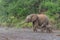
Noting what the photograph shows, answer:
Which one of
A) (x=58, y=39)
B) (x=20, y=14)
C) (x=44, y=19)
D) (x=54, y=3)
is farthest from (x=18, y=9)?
(x=58, y=39)

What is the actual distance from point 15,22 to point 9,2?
87.9 inches

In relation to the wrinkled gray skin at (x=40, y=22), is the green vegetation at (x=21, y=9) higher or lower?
higher

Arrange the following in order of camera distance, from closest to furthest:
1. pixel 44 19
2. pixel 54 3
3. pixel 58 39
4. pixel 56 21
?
pixel 58 39 < pixel 44 19 < pixel 56 21 < pixel 54 3

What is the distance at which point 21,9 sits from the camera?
2264cm

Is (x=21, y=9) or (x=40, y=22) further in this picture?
(x=21, y=9)

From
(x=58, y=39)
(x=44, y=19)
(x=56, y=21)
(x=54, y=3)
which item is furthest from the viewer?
(x=54, y=3)

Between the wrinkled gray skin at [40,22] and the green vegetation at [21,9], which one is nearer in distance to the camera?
the wrinkled gray skin at [40,22]

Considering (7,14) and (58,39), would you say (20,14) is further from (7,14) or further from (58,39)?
(58,39)

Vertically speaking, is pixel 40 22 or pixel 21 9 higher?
pixel 21 9

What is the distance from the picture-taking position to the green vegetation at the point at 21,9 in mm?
21906

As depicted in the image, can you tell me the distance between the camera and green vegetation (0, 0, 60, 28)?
862 inches

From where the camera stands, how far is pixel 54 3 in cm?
2239

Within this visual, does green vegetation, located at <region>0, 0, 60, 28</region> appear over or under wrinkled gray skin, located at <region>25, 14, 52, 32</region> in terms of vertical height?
over

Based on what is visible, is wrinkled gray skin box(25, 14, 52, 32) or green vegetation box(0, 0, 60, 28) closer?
wrinkled gray skin box(25, 14, 52, 32)
